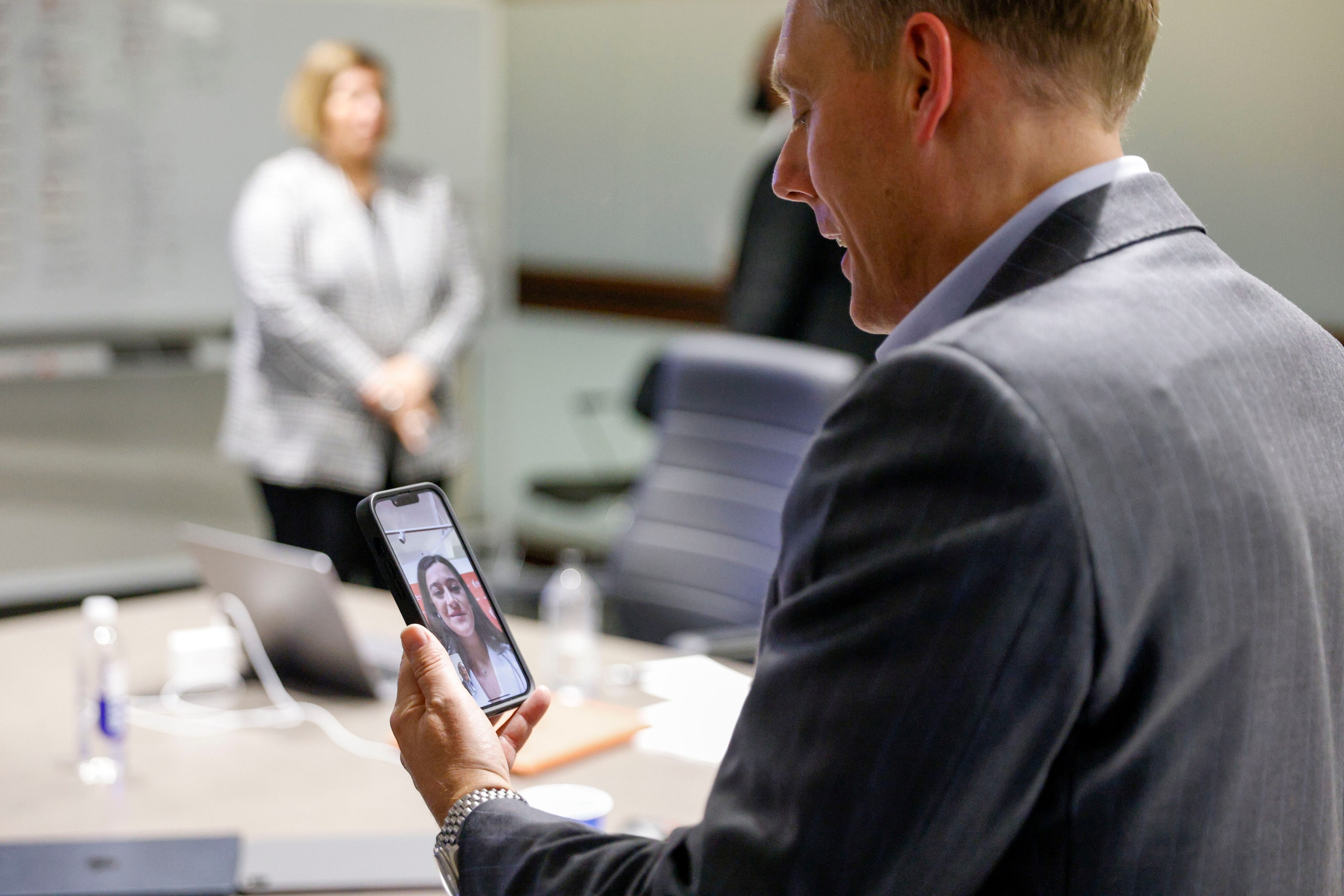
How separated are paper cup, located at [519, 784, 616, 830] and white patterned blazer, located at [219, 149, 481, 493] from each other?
2.26 meters

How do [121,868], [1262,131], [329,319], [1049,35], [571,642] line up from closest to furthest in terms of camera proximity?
[1049,35] → [121,868] → [571,642] → [329,319] → [1262,131]

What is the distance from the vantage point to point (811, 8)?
2.85 ft

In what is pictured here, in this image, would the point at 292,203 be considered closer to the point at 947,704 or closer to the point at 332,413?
the point at 332,413

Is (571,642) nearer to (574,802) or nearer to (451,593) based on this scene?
(574,802)

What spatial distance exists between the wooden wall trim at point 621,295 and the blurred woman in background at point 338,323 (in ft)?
5.88

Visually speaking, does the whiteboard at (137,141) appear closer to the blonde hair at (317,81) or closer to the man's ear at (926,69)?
the blonde hair at (317,81)

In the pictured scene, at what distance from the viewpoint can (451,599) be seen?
1147mm

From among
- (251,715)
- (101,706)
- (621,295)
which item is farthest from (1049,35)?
(621,295)

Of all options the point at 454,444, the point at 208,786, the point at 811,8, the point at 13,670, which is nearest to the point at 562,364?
the point at 454,444

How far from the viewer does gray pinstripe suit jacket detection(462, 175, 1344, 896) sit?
2.22 ft

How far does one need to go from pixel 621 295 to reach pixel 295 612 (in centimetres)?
375

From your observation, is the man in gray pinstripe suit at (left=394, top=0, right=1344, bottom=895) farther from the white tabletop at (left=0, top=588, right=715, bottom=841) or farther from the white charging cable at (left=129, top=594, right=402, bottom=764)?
the white charging cable at (left=129, top=594, right=402, bottom=764)

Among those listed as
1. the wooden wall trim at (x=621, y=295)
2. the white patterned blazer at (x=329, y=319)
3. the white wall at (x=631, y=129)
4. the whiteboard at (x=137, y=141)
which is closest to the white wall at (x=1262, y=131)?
the white wall at (x=631, y=129)

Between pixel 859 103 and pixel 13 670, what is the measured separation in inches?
72.6
